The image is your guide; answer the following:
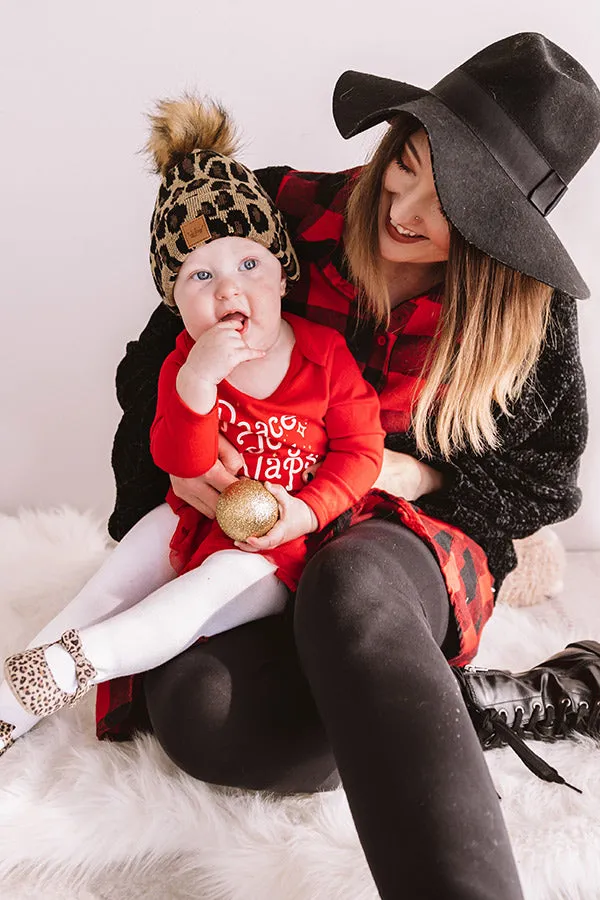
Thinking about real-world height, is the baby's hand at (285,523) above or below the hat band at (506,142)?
below

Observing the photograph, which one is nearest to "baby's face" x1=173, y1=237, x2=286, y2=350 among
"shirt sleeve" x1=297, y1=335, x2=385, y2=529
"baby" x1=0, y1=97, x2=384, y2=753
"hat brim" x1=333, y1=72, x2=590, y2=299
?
"baby" x1=0, y1=97, x2=384, y2=753

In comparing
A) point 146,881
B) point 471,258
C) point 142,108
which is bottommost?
point 146,881

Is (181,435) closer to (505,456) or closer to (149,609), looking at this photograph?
(149,609)

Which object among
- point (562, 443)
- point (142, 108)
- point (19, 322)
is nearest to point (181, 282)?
point (562, 443)

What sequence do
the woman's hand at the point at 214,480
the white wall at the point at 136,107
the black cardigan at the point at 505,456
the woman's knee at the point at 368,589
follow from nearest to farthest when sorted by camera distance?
the woman's knee at the point at 368,589
the woman's hand at the point at 214,480
the black cardigan at the point at 505,456
the white wall at the point at 136,107

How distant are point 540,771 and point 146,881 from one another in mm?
491

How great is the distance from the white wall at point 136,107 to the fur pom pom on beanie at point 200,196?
444 mm

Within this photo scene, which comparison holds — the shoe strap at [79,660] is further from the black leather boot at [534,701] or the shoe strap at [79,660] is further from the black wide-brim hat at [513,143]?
the black wide-brim hat at [513,143]

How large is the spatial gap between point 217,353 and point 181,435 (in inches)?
4.7

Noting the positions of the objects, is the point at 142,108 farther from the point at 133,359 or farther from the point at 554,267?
the point at 554,267

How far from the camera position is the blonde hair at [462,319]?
4.17ft

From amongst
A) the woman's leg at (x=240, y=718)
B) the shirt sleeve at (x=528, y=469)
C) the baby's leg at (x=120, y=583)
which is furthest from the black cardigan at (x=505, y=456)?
the woman's leg at (x=240, y=718)

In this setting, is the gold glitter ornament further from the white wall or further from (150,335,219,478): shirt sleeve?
the white wall

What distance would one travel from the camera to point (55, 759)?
1354mm
